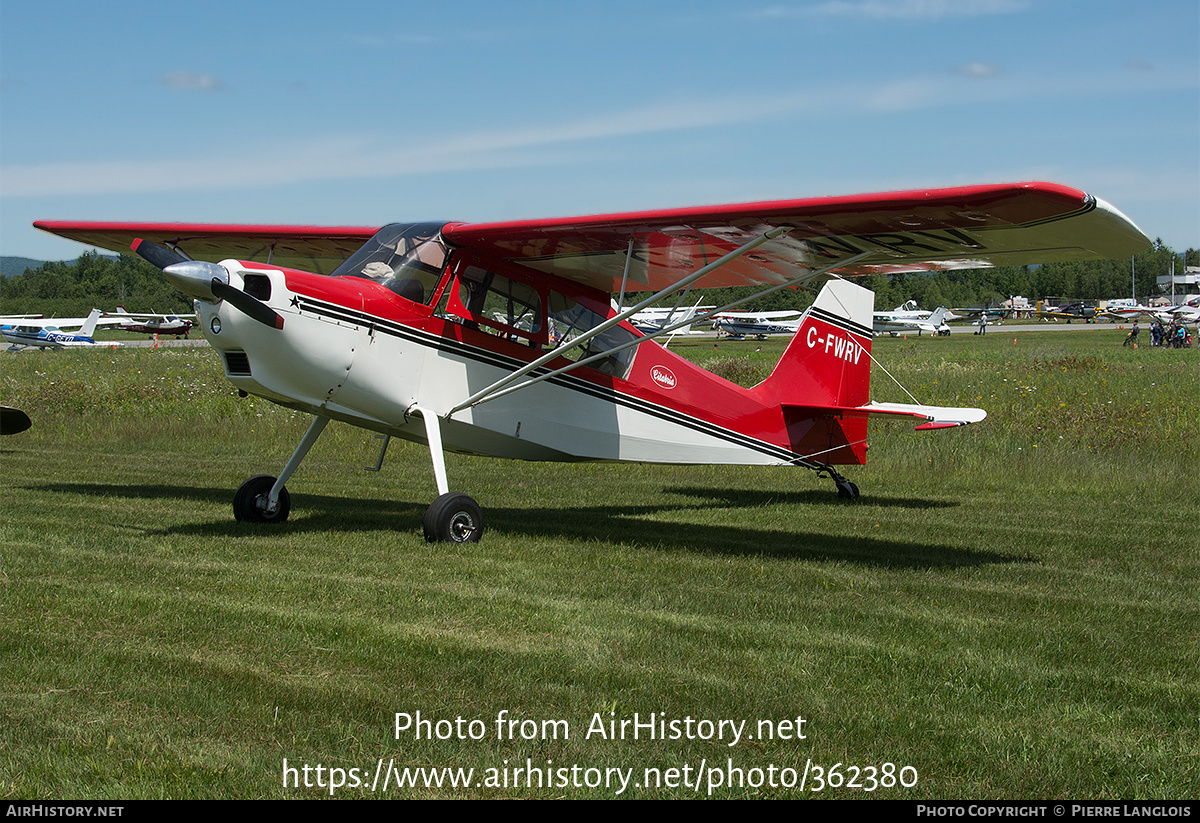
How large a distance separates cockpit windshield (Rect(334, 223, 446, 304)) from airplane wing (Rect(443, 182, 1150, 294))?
189 millimetres

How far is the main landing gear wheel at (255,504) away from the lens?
9156 mm

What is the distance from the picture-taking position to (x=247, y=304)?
735cm

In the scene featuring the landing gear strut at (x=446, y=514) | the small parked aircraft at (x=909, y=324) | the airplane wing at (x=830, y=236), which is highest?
the small parked aircraft at (x=909, y=324)

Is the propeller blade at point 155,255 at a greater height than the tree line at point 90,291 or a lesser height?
lesser

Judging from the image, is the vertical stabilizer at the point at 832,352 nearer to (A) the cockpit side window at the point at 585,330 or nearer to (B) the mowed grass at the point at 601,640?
(B) the mowed grass at the point at 601,640

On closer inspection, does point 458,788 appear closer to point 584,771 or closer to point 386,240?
point 584,771

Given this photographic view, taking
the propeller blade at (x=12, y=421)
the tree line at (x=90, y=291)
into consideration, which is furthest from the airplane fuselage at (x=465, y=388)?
the tree line at (x=90, y=291)

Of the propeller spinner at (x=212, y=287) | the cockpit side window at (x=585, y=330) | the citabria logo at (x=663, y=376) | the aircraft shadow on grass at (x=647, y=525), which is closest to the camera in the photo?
the propeller spinner at (x=212, y=287)

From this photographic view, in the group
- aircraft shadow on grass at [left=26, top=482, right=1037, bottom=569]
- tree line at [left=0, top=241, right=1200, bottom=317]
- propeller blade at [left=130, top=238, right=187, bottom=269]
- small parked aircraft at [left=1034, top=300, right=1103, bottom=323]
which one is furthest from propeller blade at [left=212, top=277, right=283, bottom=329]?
small parked aircraft at [left=1034, top=300, right=1103, bottom=323]

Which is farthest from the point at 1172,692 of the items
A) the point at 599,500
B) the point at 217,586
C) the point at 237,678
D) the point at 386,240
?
the point at 599,500

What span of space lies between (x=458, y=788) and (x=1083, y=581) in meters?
5.78

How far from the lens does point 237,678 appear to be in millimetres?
4594

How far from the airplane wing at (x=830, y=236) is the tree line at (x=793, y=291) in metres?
53.0

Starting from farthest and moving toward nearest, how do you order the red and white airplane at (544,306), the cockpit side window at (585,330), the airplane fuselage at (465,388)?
the cockpit side window at (585,330)
the airplane fuselage at (465,388)
the red and white airplane at (544,306)
